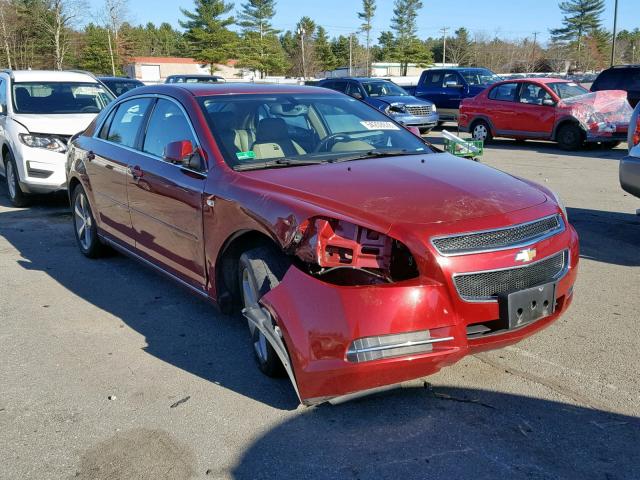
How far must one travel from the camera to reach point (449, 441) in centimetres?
312

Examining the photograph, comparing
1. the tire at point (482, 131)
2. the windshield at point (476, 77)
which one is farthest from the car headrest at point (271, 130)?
the windshield at point (476, 77)

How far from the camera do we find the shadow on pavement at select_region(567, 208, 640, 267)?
6.27 meters

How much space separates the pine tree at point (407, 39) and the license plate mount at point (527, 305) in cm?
8165

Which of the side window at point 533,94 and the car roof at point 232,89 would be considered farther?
the side window at point 533,94

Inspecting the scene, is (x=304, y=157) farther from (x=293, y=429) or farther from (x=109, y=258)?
(x=109, y=258)

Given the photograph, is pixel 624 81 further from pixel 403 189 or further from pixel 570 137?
pixel 403 189

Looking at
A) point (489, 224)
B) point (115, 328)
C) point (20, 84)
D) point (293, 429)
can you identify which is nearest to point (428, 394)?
point (293, 429)

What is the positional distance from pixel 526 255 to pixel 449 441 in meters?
1.01

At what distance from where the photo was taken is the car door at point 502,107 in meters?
15.8

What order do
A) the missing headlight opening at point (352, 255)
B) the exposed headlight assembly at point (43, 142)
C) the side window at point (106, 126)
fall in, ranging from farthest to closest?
the exposed headlight assembly at point (43, 142), the side window at point (106, 126), the missing headlight opening at point (352, 255)

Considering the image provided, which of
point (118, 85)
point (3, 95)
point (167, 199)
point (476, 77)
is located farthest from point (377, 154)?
point (476, 77)

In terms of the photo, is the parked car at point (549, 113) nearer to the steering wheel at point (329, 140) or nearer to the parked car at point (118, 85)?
the parked car at point (118, 85)

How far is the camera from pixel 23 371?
4.06 meters

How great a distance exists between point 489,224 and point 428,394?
1039 mm
